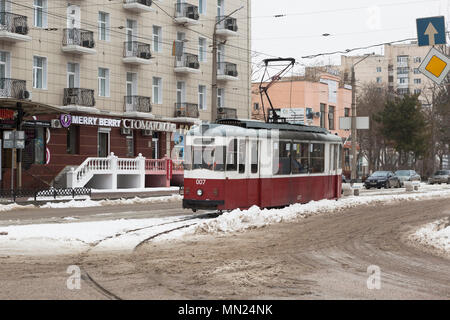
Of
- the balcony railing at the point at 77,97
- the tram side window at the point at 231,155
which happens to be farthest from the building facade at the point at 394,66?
the tram side window at the point at 231,155

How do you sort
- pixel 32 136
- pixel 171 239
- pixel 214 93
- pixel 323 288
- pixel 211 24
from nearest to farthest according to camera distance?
1. pixel 323 288
2. pixel 171 239
3. pixel 214 93
4. pixel 32 136
5. pixel 211 24

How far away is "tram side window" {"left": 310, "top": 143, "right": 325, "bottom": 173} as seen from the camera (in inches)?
966

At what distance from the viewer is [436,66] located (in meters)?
15.9

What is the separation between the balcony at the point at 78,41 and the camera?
122ft

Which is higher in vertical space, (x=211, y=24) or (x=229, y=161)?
(x=211, y=24)

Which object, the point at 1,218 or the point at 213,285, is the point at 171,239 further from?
the point at 1,218

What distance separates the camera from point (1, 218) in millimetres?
20828

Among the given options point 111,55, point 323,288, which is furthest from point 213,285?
point 111,55

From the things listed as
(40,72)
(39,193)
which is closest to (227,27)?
(40,72)

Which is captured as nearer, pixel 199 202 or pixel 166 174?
pixel 199 202

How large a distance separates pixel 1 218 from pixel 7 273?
1129 cm

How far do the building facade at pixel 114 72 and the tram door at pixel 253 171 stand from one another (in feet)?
46.3

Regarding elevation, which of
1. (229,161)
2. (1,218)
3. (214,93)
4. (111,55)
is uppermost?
(111,55)

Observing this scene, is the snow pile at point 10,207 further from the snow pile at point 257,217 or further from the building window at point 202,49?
the building window at point 202,49
